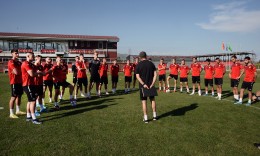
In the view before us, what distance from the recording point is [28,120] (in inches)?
307

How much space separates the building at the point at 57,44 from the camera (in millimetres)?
52000

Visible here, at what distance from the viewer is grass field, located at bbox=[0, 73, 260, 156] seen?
5.25 m

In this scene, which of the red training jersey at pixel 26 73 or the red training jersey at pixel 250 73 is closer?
the red training jersey at pixel 26 73

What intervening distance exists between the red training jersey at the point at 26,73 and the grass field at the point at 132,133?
4.70 feet

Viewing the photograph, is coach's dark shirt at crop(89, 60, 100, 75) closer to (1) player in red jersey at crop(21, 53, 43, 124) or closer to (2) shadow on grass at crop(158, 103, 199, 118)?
(1) player in red jersey at crop(21, 53, 43, 124)

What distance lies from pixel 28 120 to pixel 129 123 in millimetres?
3694

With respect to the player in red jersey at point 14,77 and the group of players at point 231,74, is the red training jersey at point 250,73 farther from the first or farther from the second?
the player in red jersey at point 14,77

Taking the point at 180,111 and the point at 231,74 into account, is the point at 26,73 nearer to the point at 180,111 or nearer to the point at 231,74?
the point at 180,111

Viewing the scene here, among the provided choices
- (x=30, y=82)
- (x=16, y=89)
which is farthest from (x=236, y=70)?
(x=16, y=89)

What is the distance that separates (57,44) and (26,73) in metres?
51.9

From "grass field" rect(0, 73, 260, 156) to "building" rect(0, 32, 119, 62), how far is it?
43.8 m

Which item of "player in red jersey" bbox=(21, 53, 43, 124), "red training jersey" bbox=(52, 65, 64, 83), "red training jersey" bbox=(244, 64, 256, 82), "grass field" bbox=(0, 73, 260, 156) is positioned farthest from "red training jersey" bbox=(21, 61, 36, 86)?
"red training jersey" bbox=(244, 64, 256, 82)

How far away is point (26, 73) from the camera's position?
753 centimetres

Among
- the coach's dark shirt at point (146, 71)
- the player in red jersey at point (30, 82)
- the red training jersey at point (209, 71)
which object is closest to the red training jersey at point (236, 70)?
the red training jersey at point (209, 71)
